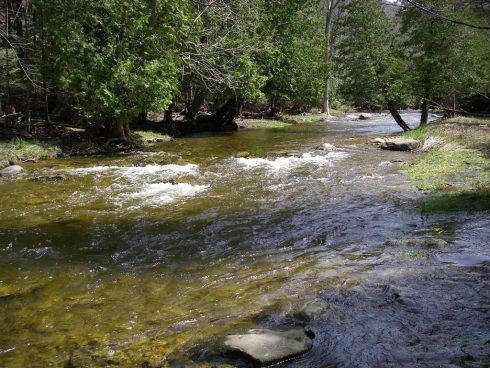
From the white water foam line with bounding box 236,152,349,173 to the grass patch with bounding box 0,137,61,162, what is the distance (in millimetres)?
6753

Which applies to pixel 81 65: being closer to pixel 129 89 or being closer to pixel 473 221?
pixel 129 89

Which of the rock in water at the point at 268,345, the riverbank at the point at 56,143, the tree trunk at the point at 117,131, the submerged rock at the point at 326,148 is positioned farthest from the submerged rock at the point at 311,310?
the tree trunk at the point at 117,131

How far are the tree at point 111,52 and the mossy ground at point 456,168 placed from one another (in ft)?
31.5

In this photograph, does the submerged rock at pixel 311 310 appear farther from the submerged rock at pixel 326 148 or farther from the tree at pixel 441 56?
the tree at pixel 441 56

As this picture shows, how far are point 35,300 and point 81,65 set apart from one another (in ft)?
38.3

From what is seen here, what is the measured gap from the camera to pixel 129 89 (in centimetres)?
1606

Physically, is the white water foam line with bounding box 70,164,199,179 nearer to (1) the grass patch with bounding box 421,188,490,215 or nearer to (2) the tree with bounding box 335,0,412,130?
(1) the grass patch with bounding box 421,188,490,215

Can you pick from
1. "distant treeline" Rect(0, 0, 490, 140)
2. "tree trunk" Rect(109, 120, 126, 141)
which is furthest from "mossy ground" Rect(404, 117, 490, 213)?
"tree trunk" Rect(109, 120, 126, 141)

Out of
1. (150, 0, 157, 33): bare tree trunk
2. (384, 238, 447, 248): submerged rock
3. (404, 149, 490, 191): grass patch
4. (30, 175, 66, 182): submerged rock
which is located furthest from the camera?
(150, 0, 157, 33): bare tree trunk

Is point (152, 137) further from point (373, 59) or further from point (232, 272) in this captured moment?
point (232, 272)

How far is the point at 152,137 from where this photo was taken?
814 inches

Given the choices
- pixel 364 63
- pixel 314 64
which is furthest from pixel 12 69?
pixel 314 64

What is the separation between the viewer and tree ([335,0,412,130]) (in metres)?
22.3

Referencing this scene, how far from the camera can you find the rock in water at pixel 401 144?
1702 cm
